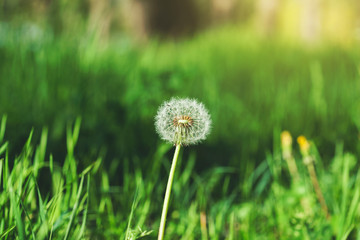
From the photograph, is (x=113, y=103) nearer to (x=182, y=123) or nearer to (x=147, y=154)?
(x=147, y=154)

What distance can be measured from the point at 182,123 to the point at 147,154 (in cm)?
136

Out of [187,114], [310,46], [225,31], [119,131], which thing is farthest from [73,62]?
[310,46]

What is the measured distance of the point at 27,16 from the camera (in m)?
2.53

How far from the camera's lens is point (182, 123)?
0.68 m

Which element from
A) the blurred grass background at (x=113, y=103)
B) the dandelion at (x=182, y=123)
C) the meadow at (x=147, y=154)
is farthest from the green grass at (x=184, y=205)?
the dandelion at (x=182, y=123)

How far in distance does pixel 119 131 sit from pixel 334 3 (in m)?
15.1

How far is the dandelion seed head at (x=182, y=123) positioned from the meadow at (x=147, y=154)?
23 centimetres

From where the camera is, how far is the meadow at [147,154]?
1.24 m

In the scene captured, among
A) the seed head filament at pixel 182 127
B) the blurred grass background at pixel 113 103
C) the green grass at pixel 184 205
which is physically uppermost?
the blurred grass background at pixel 113 103

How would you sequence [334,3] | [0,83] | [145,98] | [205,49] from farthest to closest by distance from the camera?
[334,3] < [205,49] < [145,98] < [0,83]

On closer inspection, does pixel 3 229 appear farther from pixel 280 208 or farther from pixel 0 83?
pixel 0 83

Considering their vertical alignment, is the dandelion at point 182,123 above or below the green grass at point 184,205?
above

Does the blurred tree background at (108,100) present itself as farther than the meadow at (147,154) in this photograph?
Yes

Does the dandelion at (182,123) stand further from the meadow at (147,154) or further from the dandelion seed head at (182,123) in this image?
the meadow at (147,154)
